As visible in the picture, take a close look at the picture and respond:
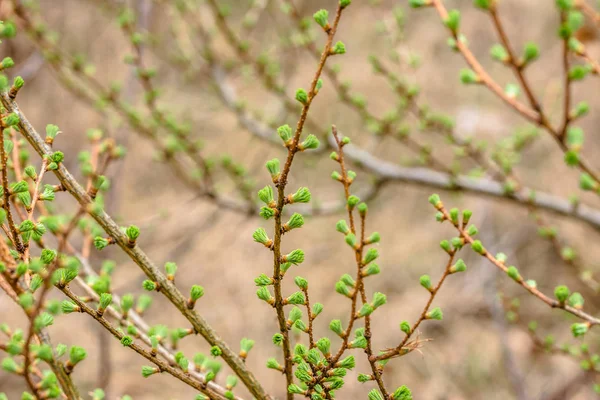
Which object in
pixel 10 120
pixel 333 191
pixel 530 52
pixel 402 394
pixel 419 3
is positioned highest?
pixel 333 191

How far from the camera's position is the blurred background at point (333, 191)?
89.4 inches

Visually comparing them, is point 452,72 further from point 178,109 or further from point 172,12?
point 172,12

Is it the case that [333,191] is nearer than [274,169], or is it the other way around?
[274,169]

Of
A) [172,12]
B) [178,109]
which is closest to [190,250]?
[178,109]

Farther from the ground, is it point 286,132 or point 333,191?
point 333,191

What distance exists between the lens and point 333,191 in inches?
132

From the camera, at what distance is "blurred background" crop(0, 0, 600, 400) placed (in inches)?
89.4

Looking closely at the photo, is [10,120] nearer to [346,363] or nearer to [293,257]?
[293,257]

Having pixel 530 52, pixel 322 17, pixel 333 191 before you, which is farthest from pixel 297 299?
pixel 333 191

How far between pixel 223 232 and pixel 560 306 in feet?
9.52

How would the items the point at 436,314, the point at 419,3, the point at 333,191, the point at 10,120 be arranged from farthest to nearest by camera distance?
the point at 333,191 < the point at 419,3 < the point at 436,314 < the point at 10,120

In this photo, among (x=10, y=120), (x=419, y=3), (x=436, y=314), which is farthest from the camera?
(x=419, y=3)

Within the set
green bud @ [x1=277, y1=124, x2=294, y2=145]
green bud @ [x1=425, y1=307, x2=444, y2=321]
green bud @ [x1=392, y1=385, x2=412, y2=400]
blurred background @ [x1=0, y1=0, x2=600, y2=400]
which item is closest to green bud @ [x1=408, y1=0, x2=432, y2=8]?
green bud @ [x1=277, y1=124, x2=294, y2=145]

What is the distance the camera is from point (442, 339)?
8.93 feet
